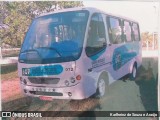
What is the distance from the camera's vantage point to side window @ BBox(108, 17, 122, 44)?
3.12 meters

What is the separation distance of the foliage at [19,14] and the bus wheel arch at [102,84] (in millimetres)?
Result: 902

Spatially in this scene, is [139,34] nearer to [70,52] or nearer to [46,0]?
[70,52]

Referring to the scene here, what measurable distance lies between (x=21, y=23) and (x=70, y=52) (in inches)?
26.2

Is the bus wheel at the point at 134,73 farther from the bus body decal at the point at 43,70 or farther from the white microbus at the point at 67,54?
the bus body decal at the point at 43,70

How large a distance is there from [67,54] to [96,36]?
415mm

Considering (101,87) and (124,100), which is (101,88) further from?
(124,100)

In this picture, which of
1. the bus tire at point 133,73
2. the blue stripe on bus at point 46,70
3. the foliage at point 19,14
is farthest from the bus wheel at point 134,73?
the foliage at point 19,14

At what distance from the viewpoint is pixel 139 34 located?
316cm

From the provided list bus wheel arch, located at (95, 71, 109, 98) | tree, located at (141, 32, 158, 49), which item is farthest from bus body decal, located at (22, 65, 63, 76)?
tree, located at (141, 32, 158, 49)

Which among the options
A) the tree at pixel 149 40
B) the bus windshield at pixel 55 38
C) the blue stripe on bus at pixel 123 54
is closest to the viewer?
the bus windshield at pixel 55 38

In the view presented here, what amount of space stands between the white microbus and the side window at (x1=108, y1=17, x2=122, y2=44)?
0.02 meters

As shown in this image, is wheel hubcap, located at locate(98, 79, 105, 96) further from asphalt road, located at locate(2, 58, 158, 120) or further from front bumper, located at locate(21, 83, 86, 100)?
front bumper, located at locate(21, 83, 86, 100)

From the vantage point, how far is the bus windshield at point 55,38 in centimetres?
294

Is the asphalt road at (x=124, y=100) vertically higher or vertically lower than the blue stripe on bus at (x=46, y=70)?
lower
